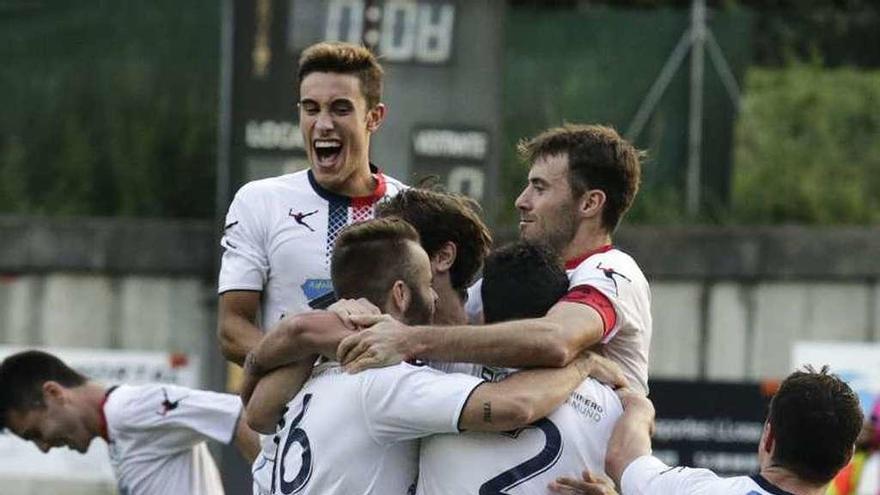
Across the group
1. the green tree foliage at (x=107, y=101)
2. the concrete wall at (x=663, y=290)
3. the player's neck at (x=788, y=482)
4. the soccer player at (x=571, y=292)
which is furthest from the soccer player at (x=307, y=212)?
the green tree foliage at (x=107, y=101)

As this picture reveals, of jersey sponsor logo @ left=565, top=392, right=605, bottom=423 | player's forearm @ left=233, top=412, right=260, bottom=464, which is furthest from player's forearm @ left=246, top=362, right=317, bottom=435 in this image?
player's forearm @ left=233, top=412, right=260, bottom=464

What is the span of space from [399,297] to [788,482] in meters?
1.15

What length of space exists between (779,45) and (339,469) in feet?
37.7

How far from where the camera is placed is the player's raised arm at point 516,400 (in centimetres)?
518

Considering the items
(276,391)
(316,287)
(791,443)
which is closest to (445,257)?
(276,391)

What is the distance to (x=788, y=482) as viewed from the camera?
18.2 feet

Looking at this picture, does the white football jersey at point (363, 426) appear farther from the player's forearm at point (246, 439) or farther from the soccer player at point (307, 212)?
the player's forearm at point (246, 439)

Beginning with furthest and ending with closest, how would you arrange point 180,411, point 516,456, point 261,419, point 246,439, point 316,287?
point 180,411 < point 246,439 < point 316,287 < point 261,419 < point 516,456

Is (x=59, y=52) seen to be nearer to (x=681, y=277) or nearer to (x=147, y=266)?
(x=147, y=266)

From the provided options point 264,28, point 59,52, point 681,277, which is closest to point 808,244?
point 681,277

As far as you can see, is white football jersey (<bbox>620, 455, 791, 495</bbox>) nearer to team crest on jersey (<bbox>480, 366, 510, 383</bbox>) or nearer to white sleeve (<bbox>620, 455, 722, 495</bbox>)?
white sleeve (<bbox>620, 455, 722, 495</bbox>)

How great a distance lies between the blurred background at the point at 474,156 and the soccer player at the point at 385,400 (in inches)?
277

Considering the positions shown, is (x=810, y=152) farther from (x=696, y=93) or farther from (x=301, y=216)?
(x=301, y=216)

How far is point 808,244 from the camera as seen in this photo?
13.9m
